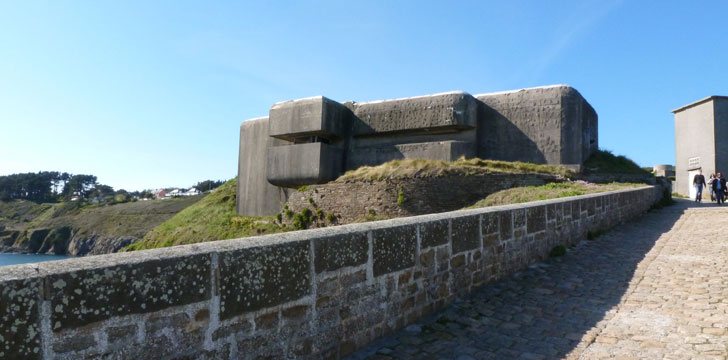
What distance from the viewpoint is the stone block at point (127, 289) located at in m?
1.59

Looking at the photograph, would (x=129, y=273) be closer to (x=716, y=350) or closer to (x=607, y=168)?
(x=716, y=350)

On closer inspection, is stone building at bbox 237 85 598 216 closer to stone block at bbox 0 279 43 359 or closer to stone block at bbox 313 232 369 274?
stone block at bbox 313 232 369 274

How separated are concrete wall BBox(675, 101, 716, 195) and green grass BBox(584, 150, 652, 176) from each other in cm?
1067

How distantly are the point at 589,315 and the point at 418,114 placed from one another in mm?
15745

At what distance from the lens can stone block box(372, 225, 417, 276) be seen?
9.81 ft

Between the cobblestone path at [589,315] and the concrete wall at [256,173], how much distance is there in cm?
1784

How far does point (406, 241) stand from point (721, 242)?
6.58 meters

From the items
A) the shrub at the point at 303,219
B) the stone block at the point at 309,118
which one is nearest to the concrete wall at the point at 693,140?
the stone block at the point at 309,118

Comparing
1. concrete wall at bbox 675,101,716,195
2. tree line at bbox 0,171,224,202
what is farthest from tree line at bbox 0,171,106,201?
concrete wall at bbox 675,101,716,195

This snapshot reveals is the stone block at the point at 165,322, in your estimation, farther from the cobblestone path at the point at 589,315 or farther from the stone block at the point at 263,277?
the cobblestone path at the point at 589,315

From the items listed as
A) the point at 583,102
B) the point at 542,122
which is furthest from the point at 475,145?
the point at 583,102

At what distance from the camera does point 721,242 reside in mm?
6793

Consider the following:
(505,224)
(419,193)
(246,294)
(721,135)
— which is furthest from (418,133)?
(721,135)

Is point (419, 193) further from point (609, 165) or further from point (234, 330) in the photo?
point (234, 330)
